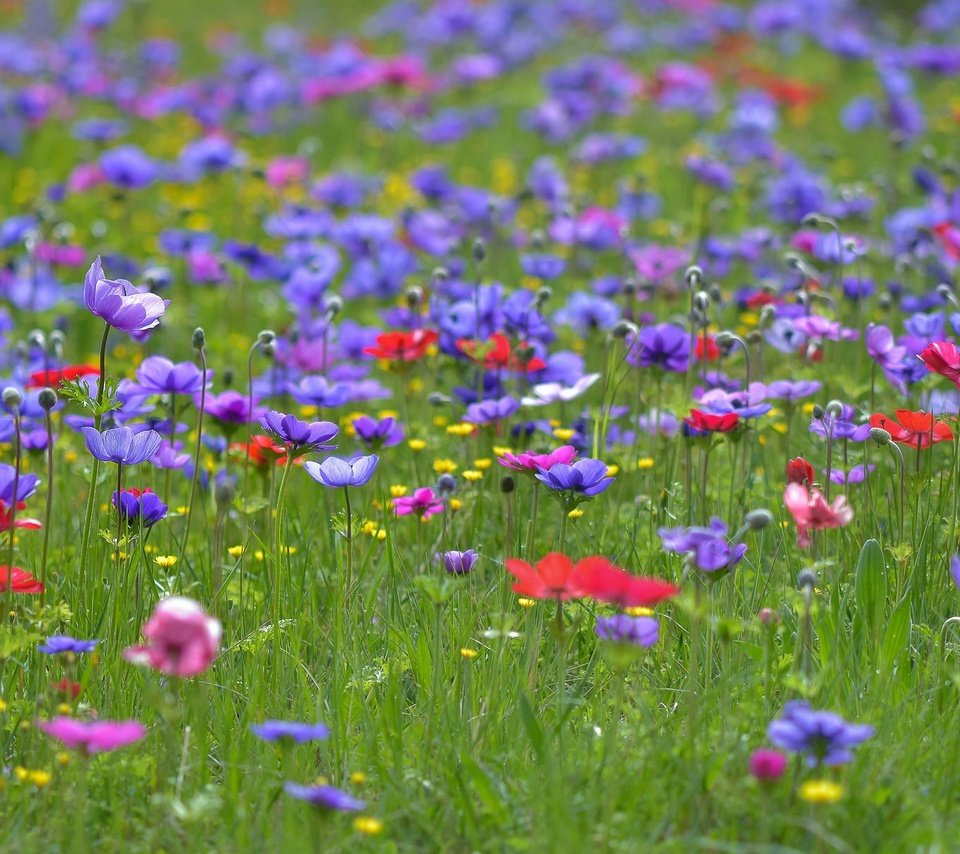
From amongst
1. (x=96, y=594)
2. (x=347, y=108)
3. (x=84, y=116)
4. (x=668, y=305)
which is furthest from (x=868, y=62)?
(x=96, y=594)

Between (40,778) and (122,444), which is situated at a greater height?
(122,444)

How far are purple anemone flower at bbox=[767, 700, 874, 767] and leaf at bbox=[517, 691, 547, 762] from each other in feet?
1.24

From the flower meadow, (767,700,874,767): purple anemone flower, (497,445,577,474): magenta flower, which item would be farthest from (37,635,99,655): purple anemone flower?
(767,700,874,767): purple anemone flower

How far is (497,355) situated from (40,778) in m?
1.47

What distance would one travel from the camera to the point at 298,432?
2201 mm

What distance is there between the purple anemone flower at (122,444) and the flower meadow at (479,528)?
0.03 ft

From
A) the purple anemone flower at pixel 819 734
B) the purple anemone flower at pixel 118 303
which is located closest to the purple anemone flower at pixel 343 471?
Result: the purple anemone flower at pixel 118 303

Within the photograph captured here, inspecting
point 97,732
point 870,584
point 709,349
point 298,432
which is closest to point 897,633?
point 870,584

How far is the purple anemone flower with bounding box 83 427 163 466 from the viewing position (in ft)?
7.11

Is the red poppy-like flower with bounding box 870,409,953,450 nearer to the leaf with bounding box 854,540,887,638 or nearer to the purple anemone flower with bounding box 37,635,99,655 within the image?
the leaf with bounding box 854,540,887,638

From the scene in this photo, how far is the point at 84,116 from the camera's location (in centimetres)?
829

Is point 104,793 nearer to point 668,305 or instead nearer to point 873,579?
point 873,579

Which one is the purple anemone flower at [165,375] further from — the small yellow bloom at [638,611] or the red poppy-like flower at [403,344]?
the small yellow bloom at [638,611]

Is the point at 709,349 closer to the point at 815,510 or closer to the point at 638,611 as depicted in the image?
the point at 638,611
